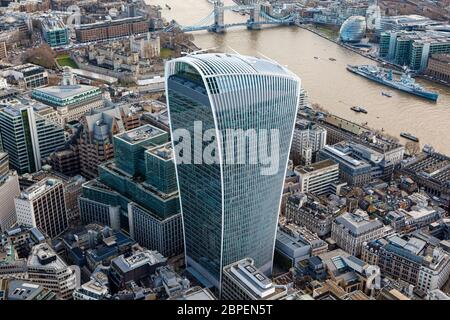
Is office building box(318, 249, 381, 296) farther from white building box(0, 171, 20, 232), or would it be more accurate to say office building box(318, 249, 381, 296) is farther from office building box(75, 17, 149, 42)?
office building box(75, 17, 149, 42)

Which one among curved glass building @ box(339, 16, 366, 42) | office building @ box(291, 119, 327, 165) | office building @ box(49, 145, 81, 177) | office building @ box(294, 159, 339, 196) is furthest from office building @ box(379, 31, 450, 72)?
office building @ box(49, 145, 81, 177)

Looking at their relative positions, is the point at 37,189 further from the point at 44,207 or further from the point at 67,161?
the point at 67,161

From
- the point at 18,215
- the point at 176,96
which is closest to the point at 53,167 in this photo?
the point at 18,215

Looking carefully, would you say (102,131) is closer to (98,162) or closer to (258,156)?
(98,162)

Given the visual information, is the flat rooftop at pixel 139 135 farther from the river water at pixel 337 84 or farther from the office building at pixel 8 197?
the river water at pixel 337 84

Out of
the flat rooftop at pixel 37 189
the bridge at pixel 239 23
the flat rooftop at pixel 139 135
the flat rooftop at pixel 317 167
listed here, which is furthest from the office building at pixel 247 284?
the bridge at pixel 239 23
